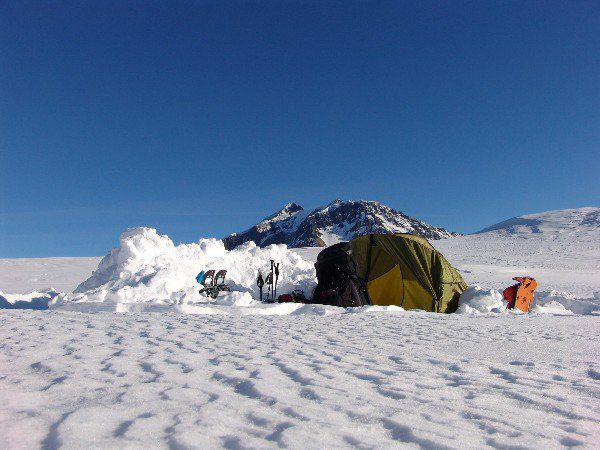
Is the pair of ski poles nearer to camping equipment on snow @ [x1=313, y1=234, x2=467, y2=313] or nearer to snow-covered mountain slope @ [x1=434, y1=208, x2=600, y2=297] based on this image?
camping equipment on snow @ [x1=313, y1=234, x2=467, y2=313]

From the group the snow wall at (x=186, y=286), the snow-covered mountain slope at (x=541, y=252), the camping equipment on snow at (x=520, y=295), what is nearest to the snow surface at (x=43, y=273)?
the snow wall at (x=186, y=286)

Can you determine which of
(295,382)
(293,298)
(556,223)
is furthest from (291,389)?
(556,223)

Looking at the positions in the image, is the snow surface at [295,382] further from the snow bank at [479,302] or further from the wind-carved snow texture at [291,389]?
the snow bank at [479,302]

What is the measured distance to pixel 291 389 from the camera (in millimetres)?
3018

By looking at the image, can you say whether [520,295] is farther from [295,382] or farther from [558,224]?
[558,224]

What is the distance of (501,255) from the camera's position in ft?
101

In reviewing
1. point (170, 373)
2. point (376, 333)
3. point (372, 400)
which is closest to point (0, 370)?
point (170, 373)

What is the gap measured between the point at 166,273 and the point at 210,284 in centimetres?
161

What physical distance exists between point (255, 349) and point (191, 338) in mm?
1104

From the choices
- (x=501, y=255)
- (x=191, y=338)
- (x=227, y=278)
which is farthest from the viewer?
(x=501, y=255)

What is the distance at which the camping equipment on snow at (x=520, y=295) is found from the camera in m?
11.6

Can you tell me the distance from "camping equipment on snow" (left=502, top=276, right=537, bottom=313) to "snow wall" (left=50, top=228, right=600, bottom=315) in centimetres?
25

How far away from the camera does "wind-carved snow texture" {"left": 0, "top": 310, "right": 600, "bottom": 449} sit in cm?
218

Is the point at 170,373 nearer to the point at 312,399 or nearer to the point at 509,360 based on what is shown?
the point at 312,399
